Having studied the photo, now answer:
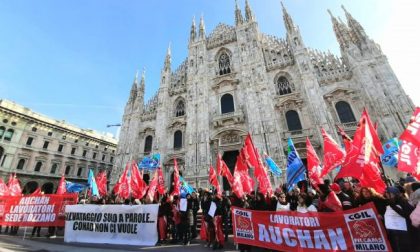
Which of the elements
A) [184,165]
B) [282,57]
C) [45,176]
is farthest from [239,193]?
[45,176]

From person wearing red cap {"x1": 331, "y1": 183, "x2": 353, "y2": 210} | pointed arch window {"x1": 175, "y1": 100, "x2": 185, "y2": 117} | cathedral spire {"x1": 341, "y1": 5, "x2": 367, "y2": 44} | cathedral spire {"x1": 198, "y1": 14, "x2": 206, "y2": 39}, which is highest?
cathedral spire {"x1": 198, "y1": 14, "x2": 206, "y2": 39}

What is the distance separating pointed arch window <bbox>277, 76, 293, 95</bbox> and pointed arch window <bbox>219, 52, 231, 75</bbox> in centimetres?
598

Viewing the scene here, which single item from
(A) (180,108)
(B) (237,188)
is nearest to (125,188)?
(B) (237,188)

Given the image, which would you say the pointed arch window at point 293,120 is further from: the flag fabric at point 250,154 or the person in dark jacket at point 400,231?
the person in dark jacket at point 400,231

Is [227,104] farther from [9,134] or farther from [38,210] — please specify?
[9,134]

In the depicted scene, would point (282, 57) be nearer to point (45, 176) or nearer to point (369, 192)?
point (369, 192)

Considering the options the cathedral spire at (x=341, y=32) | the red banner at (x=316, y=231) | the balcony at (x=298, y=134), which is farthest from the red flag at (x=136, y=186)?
the cathedral spire at (x=341, y=32)

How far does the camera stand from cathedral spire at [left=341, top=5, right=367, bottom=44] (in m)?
17.1

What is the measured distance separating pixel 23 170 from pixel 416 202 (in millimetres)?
37087

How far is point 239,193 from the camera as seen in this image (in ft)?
23.3

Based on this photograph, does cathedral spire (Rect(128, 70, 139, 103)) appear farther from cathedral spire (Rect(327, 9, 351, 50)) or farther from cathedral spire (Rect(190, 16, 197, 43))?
cathedral spire (Rect(327, 9, 351, 50))

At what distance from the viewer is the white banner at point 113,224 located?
7.09m

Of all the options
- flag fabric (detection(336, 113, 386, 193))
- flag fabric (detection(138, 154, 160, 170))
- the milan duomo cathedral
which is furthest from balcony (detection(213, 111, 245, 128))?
flag fabric (detection(336, 113, 386, 193))

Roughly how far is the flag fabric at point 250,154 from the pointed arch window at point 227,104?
12063mm
